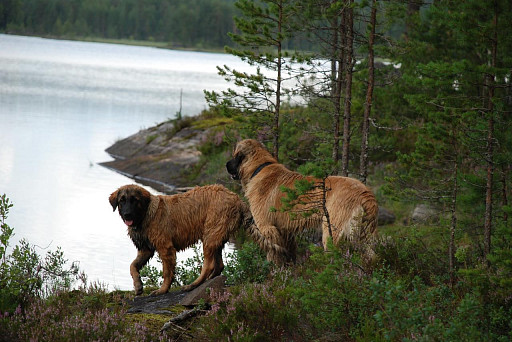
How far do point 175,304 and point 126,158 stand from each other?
68.3 ft

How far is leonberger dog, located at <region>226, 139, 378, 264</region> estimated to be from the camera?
852 centimetres

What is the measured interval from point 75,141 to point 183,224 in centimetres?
2454

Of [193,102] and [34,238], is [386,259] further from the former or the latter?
[193,102]

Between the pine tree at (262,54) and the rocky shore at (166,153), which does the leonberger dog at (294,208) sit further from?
the rocky shore at (166,153)

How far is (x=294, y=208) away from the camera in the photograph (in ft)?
30.3

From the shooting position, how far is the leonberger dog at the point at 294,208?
8516 mm

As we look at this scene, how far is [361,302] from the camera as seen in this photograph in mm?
6684

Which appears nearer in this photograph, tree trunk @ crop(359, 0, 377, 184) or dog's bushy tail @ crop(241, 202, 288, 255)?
dog's bushy tail @ crop(241, 202, 288, 255)

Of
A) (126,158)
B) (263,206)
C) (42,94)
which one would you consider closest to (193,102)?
(42,94)

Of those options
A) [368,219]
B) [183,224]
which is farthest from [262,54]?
[368,219]

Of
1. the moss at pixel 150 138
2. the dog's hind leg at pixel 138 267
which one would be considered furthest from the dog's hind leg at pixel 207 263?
the moss at pixel 150 138

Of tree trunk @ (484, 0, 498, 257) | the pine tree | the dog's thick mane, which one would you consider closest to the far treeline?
the pine tree

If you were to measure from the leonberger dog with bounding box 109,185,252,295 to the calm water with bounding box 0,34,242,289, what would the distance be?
1933mm

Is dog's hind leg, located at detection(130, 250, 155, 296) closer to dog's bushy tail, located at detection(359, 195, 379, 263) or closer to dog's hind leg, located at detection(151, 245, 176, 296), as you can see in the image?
dog's hind leg, located at detection(151, 245, 176, 296)
